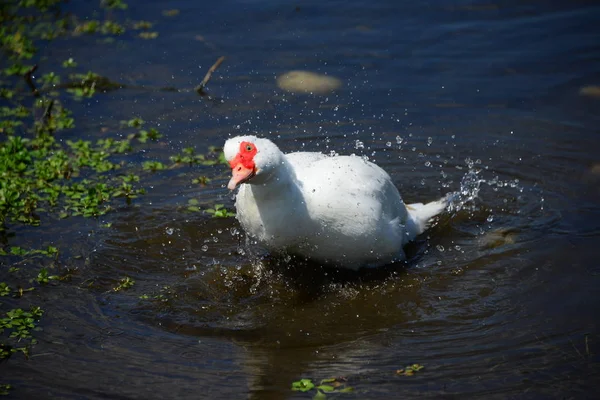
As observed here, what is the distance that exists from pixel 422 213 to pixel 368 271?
851 millimetres

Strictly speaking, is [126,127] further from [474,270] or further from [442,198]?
[474,270]

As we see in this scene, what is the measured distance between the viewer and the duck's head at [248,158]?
14.5 ft

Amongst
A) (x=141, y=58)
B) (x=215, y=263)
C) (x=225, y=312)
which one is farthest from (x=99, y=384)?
(x=141, y=58)

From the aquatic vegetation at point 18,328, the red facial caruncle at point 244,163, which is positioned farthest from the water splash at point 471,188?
the aquatic vegetation at point 18,328

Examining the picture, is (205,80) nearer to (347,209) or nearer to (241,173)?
(347,209)

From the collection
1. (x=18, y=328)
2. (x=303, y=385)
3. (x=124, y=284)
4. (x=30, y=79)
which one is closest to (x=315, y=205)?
(x=303, y=385)

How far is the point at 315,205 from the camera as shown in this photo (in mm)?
4875

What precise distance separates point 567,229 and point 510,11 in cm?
454

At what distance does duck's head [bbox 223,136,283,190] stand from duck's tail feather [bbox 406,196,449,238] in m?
1.78

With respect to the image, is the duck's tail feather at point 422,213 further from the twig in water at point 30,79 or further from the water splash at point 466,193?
the twig in water at point 30,79

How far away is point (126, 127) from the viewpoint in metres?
7.74

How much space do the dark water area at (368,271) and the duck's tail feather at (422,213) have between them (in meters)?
0.14

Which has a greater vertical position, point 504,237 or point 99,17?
point 99,17

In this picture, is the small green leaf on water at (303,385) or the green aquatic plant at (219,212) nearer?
the small green leaf on water at (303,385)
